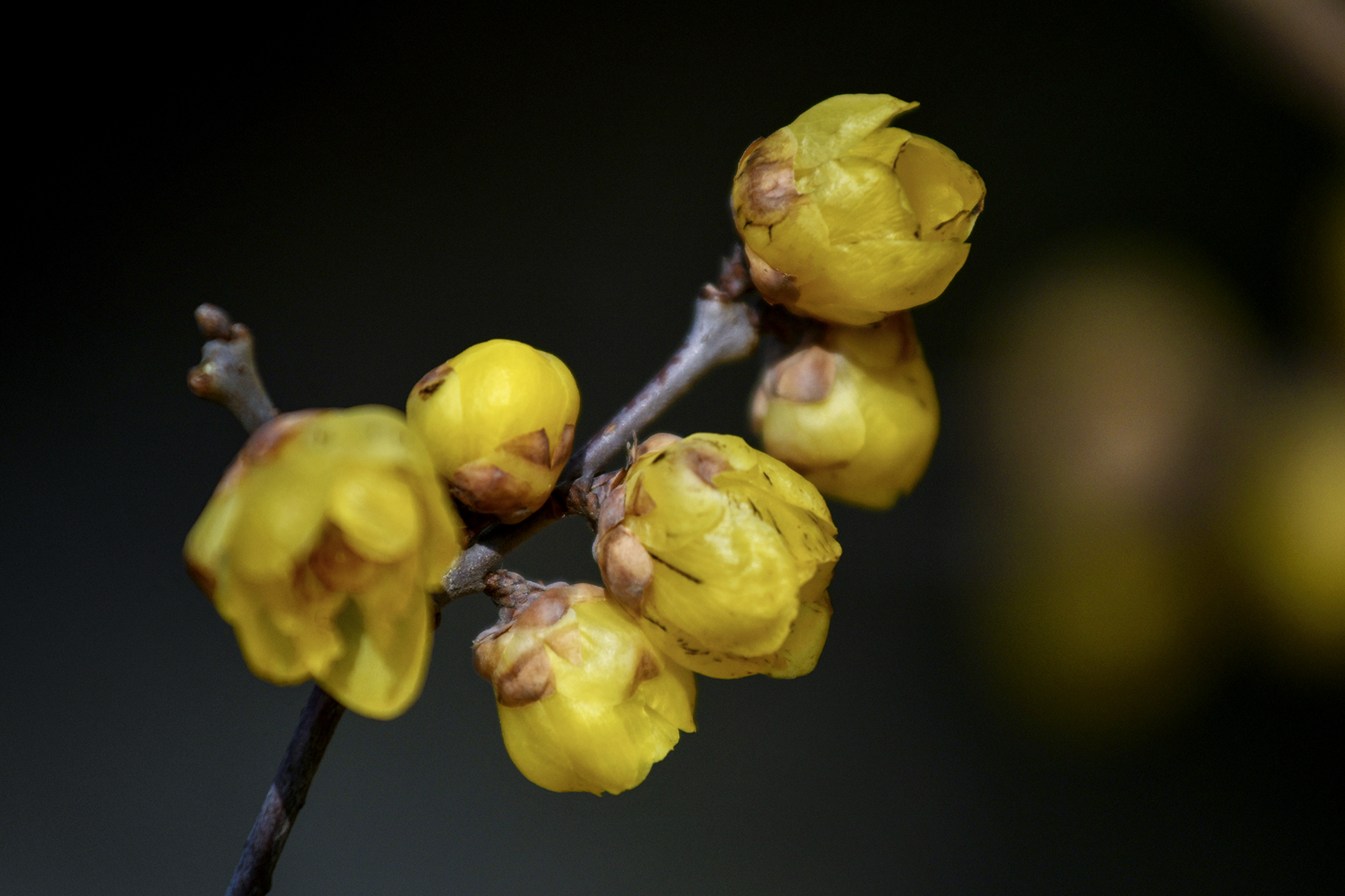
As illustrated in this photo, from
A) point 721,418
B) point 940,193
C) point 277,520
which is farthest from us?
point 721,418

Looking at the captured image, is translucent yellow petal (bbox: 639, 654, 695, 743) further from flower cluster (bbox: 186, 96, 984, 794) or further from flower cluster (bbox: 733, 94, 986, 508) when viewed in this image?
flower cluster (bbox: 733, 94, 986, 508)

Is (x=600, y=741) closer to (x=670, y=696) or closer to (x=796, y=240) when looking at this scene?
(x=670, y=696)

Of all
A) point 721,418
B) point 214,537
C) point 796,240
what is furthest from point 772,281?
point 721,418

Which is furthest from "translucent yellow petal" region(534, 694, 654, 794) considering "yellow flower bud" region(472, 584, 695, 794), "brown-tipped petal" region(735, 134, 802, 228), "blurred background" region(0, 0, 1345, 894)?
"blurred background" region(0, 0, 1345, 894)

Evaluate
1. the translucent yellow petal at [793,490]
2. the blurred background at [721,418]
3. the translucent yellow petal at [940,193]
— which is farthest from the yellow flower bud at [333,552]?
the blurred background at [721,418]

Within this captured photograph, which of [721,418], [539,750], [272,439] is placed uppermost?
[272,439]
